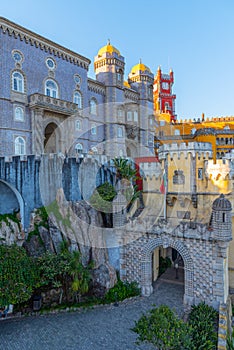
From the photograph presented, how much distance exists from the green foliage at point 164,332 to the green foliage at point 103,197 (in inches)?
388

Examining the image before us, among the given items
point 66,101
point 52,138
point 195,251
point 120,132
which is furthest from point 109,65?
point 195,251

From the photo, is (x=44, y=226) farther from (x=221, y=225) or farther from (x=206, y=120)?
(x=206, y=120)

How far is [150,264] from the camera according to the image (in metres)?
17.9

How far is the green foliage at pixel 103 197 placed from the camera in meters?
20.4

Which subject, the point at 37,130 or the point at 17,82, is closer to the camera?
the point at 17,82

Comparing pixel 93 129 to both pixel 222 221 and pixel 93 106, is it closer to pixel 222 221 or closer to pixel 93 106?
pixel 93 106

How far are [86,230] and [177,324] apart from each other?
9.14 m

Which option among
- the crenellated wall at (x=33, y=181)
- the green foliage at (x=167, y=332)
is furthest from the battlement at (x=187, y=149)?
the green foliage at (x=167, y=332)

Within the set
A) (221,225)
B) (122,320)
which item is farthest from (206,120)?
(122,320)

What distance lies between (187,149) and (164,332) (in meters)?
18.5

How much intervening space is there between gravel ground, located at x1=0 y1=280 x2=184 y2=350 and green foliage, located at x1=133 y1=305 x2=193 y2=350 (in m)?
2.60

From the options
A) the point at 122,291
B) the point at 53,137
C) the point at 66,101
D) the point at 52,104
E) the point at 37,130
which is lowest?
the point at 122,291

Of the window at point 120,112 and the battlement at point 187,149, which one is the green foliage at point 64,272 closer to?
the battlement at point 187,149

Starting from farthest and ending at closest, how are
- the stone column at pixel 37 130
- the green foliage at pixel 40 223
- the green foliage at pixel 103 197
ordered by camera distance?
the stone column at pixel 37 130 < the green foliage at pixel 103 197 < the green foliage at pixel 40 223
